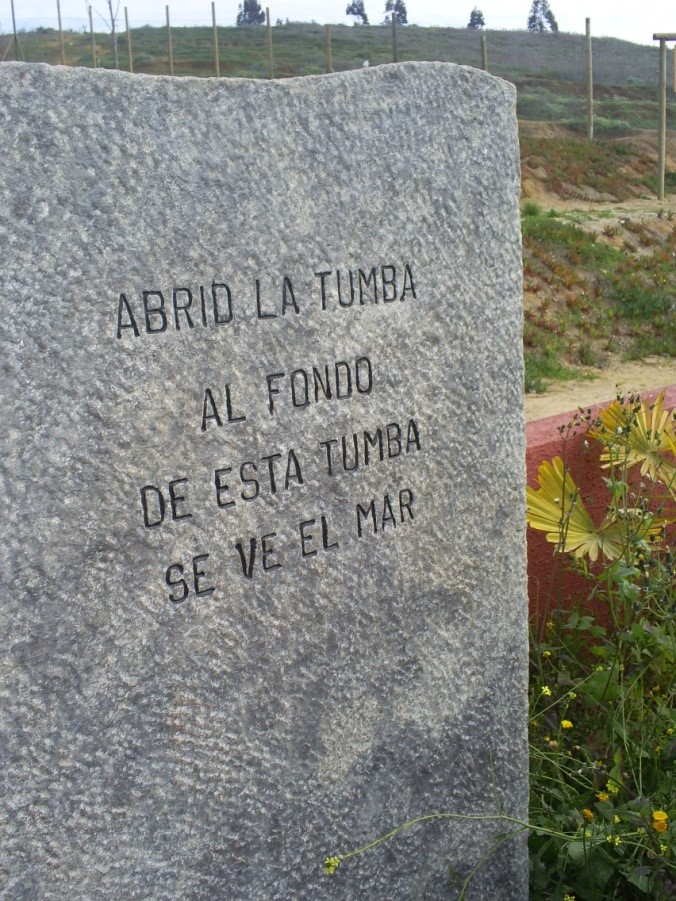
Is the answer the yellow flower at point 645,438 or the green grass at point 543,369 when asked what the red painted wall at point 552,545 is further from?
the green grass at point 543,369

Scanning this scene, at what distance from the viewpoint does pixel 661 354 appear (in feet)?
34.2

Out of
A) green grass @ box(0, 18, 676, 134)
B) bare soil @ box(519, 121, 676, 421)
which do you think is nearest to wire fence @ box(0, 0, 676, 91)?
green grass @ box(0, 18, 676, 134)

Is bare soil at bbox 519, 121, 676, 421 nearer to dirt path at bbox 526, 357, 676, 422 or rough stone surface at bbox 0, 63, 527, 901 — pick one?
dirt path at bbox 526, 357, 676, 422

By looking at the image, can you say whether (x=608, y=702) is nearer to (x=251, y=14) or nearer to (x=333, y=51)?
(x=333, y=51)

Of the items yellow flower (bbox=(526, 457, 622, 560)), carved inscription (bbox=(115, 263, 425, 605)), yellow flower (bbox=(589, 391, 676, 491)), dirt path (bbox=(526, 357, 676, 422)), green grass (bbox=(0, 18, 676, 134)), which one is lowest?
dirt path (bbox=(526, 357, 676, 422))

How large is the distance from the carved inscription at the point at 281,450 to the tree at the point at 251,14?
67287 mm

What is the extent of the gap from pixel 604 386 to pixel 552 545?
20.8 feet

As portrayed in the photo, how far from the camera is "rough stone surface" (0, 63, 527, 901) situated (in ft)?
5.36

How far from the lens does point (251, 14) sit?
67.7 meters

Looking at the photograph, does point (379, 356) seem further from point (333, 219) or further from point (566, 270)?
point (566, 270)

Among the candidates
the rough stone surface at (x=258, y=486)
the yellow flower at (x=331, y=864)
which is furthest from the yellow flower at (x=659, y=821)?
the yellow flower at (x=331, y=864)

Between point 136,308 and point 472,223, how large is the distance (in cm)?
83

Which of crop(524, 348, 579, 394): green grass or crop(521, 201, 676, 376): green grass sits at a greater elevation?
crop(521, 201, 676, 376): green grass

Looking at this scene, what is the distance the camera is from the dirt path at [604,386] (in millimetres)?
8445
